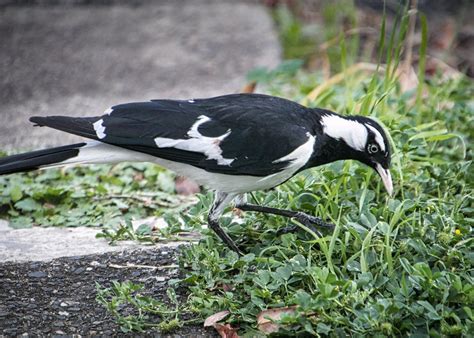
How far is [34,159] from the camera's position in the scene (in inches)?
136

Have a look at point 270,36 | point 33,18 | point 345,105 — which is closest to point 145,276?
point 345,105

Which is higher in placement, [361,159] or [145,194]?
[361,159]

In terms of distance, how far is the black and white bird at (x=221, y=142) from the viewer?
137 inches

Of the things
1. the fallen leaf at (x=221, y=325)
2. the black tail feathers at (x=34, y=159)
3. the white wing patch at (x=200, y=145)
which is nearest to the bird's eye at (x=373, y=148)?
the white wing patch at (x=200, y=145)

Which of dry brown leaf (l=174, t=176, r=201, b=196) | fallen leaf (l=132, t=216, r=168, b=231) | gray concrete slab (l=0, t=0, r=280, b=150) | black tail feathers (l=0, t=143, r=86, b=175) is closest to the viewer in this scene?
black tail feathers (l=0, t=143, r=86, b=175)

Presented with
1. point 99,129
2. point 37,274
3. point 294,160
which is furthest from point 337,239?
point 37,274

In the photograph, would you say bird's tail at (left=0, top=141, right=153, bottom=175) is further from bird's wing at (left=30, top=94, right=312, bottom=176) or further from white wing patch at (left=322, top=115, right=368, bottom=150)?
white wing patch at (left=322, top=115, right=368, bottom=150)

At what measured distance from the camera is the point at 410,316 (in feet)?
9.95

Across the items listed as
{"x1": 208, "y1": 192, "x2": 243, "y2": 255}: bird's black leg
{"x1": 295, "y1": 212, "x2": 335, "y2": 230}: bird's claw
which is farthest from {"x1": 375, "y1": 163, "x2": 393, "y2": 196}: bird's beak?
{"x1": 208, "y1": 192, "x2": 243, "y2": 255}: bird's black leg

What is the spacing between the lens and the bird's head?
365cm

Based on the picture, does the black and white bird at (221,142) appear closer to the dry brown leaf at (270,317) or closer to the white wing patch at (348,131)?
the white wing patch at (348,131)

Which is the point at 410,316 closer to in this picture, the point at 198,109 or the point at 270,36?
the point at 198,109

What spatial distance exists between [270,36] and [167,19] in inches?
40.9

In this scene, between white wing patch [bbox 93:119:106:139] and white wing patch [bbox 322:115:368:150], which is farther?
white wing patch [bbox 322:115:368:150]
